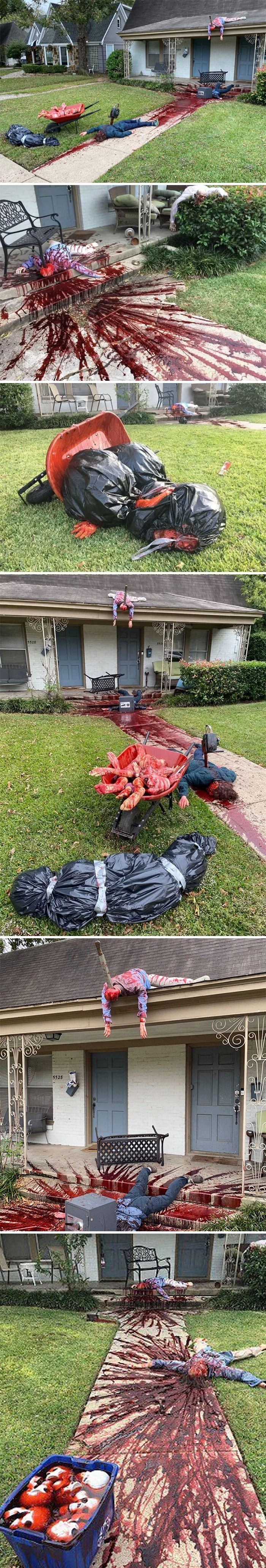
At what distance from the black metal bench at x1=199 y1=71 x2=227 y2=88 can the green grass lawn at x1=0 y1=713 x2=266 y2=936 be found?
5.11 metres

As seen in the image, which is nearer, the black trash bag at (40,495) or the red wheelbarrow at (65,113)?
the red wheelbarrow at (65,113)

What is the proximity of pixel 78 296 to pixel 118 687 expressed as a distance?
3372mm

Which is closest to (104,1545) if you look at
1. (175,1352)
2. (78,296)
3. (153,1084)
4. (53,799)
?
(175,1352)

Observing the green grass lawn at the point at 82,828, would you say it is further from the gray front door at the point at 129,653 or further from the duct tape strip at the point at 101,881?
the gray front door at the point at 129,653

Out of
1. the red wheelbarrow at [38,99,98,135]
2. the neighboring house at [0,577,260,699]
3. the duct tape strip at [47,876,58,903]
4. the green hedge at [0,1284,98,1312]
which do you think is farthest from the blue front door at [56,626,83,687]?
the green hedge at [0,1284,98,1312]

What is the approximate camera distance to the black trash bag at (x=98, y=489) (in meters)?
9.71

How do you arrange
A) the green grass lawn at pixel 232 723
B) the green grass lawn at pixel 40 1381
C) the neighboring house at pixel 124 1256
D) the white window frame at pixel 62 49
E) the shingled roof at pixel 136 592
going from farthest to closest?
the neighboring house at pixel 124 1256
the green grass lawn at pixel 232 723
the shingled roof at pixel 136 592
the green grass lawn at pixel 40 1381
the white window frame at pixel 62 49

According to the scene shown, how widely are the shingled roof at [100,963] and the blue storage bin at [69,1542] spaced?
3.93 metres

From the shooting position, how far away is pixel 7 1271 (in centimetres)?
1245

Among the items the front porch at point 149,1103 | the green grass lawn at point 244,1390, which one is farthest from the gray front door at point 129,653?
the green grass lawn at point 244,1390

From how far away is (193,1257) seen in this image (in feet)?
39.5

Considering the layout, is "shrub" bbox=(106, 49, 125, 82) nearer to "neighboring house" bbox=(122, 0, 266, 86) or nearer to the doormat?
"neighboring house" bbox=(122, 0, 266, 86)

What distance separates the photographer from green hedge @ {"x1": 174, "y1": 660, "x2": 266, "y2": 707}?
10.9 m

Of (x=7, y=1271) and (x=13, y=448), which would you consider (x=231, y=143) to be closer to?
(x=13, y=448)
